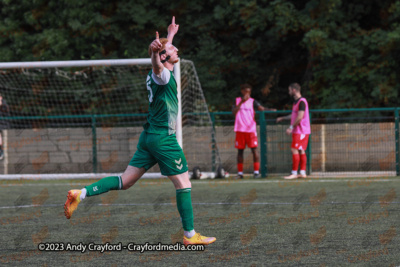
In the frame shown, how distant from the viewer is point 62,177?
15195 mm

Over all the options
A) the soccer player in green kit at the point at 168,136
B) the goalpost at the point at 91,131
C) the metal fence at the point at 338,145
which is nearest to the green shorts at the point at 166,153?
the soccer player in green kit at the point at 168,136

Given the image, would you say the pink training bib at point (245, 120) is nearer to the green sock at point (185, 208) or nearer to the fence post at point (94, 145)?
the fence post at point (94, 145)

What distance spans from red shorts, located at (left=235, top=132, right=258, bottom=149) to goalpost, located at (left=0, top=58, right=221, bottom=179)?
1.31 metres

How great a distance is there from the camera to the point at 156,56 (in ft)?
18.1

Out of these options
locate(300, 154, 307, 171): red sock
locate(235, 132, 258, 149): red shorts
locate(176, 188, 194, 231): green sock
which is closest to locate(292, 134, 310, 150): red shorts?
locate(300, 154, 307, 171): red sock

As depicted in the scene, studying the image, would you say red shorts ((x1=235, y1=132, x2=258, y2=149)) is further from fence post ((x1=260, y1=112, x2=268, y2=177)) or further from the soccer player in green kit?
the soccer player in green kit

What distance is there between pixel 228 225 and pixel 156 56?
2.26 meters

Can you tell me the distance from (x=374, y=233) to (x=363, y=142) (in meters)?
9.75

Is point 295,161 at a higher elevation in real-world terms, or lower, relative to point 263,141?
lower

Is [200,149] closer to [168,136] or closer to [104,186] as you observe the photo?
[104,186]

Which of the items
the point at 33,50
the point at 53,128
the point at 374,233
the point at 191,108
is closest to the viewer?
the point at 374,233

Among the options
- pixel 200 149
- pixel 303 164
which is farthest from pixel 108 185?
pixel 200 149

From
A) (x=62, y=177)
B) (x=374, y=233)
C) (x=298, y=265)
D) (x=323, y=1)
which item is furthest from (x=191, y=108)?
(x=298, y=265)

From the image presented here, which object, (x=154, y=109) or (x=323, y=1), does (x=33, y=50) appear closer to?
(x=323, y=1)
